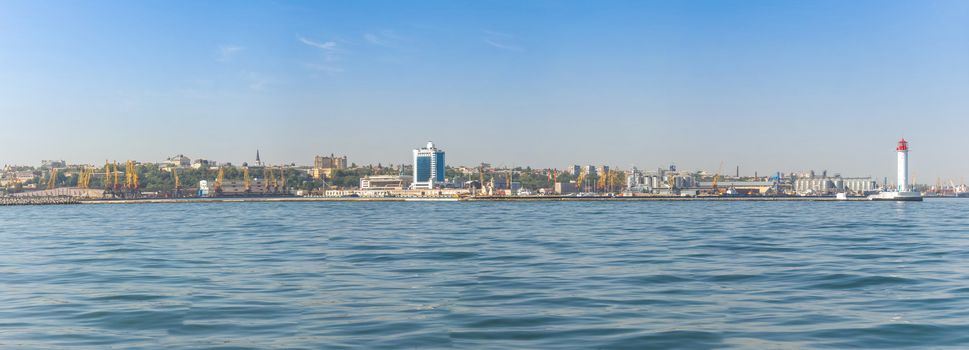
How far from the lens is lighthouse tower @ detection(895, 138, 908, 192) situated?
488 ft

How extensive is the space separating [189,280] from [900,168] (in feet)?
505

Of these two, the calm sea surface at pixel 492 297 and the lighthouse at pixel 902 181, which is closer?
the calm sea surface at pixel 492 297

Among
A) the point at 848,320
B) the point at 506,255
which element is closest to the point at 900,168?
the point at 506,255

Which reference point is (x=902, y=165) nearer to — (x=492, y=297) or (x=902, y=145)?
(x=902, y=145)

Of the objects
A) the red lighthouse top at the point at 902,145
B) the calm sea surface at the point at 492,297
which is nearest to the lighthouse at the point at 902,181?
the red lighthouse top at the point at 902,145

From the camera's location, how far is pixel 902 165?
15112cm

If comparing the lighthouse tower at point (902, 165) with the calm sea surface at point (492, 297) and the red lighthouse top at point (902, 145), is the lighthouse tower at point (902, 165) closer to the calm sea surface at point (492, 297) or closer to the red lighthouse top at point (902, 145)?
the red lighthouse top at point (902, 145)

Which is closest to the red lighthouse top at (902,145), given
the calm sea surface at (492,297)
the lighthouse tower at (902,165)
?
the lighthouse tower at (902,165)

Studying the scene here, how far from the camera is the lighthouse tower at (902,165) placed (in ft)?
488

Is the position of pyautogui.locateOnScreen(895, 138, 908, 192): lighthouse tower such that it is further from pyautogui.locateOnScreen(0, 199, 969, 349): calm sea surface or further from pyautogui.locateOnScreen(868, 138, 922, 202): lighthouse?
pyautogui.locateOnScreen(0, 199, 969, 349): calm sea surface

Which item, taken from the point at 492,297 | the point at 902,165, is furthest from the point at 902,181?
the point at 492,297

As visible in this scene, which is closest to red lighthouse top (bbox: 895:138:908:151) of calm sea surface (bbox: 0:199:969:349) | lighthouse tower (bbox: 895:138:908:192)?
lighthouse tower (bbox: 895:138:908:192)

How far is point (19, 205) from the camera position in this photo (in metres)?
153

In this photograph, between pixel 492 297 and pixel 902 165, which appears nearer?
pixel 492 297
